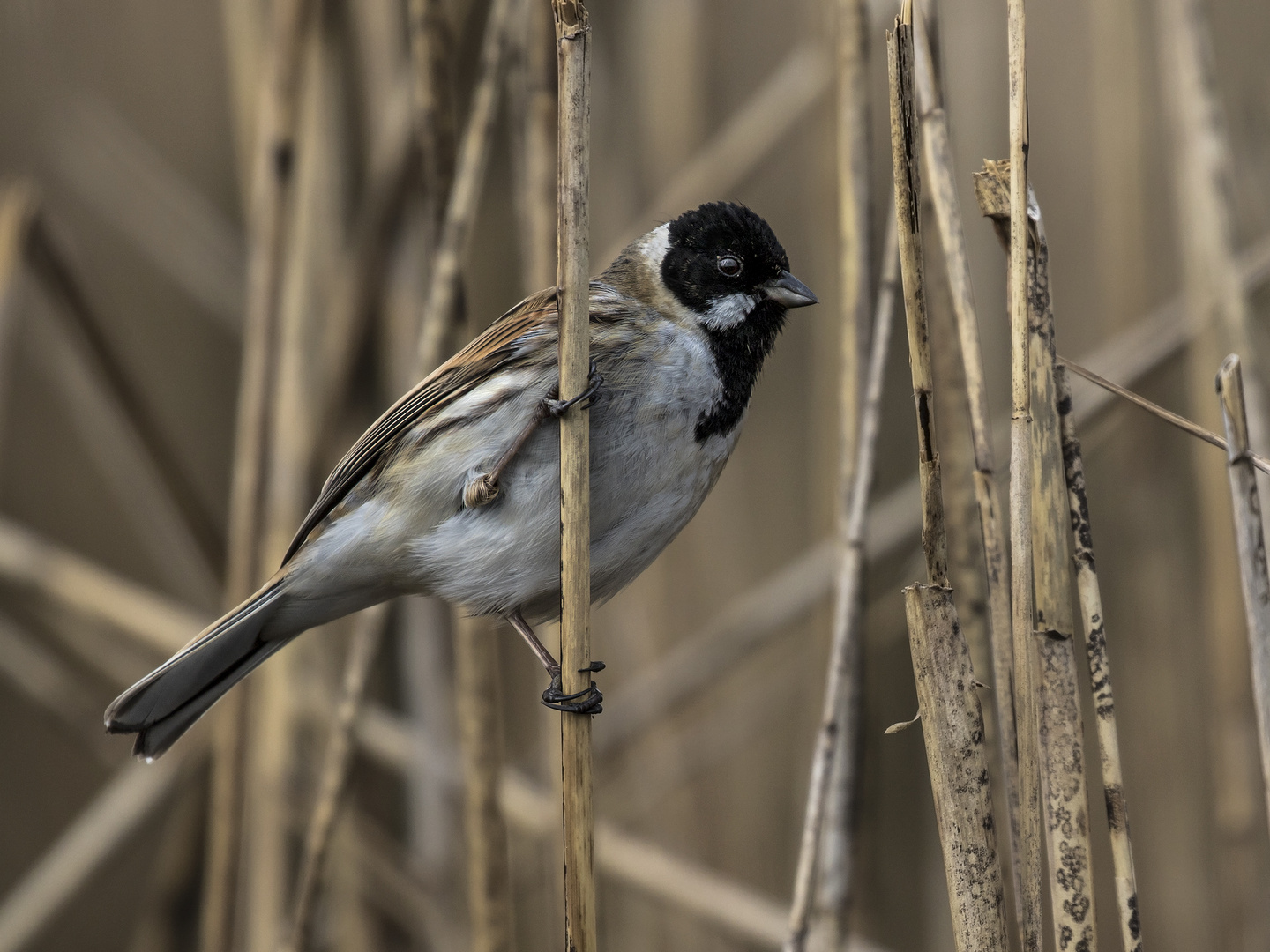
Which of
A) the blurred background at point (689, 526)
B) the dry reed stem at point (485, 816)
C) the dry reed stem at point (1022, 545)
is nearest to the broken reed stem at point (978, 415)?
the dry reed stem at point (1022, 545)

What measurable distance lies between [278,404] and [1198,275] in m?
2.03

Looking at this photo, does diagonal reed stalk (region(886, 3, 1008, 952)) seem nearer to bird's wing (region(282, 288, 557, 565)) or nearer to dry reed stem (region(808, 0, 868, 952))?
dry reed stem (region(808, 0, 868, 952))

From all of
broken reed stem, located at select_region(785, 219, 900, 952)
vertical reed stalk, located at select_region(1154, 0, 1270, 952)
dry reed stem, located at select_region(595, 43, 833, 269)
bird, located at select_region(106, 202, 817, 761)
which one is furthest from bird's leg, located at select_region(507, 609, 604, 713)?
vertical reed stalk, located at select_region(1154, 0, 1270, 952)

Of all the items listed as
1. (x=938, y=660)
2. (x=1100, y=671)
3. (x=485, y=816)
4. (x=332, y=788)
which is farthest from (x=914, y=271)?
(x=332, y=788)

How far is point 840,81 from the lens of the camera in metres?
1.98

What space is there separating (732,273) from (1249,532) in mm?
1078

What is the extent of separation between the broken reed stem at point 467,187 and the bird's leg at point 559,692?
0.53 metres

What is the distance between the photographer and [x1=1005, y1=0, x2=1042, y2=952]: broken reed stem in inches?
51.0

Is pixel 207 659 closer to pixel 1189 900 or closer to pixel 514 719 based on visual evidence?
pixel 514 719

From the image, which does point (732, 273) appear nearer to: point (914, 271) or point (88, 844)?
point (914, 271)

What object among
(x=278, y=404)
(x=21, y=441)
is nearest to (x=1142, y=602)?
(x=278, y=404)

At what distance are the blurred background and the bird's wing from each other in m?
0.15

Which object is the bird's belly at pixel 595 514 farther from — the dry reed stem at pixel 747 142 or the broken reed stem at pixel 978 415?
the dry reed stem at pixel 747 142

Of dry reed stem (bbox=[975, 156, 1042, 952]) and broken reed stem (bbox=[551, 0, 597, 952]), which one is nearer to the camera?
dry reed stem (bbox=[975, 156, 1042, 952])
